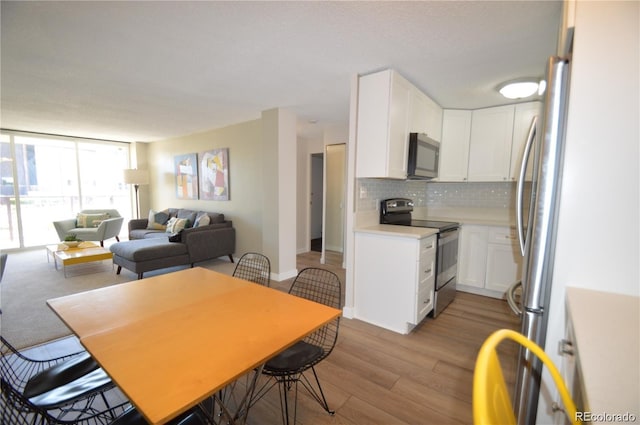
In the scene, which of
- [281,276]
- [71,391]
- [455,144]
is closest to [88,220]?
[281,276]

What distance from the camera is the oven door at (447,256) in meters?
2.75

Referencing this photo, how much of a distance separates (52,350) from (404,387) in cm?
266

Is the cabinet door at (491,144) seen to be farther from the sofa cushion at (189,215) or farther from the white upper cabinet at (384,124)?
the sofa cushion at (189,215)

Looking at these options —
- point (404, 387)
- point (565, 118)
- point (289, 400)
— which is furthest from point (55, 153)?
point (565, 118)

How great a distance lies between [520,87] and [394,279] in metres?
2.12

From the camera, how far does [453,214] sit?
3.96m

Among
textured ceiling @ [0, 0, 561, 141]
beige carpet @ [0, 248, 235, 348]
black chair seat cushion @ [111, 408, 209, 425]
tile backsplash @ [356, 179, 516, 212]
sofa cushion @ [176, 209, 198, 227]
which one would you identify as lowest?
beige carpet @ [0, 248, 235, 348]

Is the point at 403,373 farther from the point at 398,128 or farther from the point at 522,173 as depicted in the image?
the point at 398,128

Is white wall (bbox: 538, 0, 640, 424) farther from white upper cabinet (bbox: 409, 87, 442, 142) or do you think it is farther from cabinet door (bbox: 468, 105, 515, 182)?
cabinet door (bbox: 468, 105, 515, 182)

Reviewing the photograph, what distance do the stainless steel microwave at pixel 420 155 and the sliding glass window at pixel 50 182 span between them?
7.22 metres

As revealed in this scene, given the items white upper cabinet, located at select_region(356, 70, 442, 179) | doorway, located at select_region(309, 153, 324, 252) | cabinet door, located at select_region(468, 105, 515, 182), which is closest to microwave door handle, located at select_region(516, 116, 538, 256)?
white upper cabinet, located at select_region(356, 70, 442, 179)

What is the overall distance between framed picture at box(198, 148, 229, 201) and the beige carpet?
125cm

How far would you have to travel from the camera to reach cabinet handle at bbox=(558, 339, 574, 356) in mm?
983

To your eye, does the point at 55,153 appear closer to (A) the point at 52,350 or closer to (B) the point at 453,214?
(A) the point at 52,350
